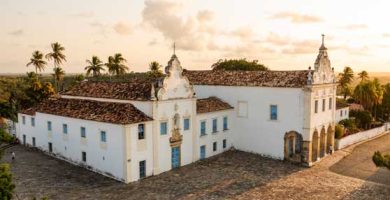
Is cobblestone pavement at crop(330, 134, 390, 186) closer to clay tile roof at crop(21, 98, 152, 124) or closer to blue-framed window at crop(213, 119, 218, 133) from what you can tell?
blue-framed window at crop(213, 119, 218, 133)

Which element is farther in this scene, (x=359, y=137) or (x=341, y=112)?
(x=341, y=112)

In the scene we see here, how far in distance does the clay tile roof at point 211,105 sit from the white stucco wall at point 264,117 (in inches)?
34.4

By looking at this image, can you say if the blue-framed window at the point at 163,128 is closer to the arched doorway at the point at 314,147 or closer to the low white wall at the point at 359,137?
the arched doorway at the point at 314,147

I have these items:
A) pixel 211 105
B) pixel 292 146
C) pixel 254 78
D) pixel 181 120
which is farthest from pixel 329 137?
pixel 181 120

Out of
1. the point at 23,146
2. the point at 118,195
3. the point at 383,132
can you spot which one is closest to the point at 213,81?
the point at 118,195

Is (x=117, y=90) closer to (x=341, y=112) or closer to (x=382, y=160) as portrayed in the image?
(x=382, y=160)

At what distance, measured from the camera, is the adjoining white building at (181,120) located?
29.1 m

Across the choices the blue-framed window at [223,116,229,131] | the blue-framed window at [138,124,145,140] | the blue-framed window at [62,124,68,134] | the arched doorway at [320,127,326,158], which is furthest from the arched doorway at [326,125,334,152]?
the blue-framed window at [62,124,68,134]

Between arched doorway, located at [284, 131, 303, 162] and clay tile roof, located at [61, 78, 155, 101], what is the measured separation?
14.4m

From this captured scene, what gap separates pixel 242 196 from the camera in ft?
83.1

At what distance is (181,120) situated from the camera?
32375 mm

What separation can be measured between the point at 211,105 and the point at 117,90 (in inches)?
381

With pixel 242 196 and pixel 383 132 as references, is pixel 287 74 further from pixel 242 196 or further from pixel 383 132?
pixel 383 132

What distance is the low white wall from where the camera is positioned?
136ft
